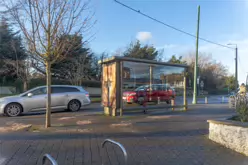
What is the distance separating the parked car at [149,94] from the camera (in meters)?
12.7

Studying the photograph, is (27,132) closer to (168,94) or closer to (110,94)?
(110,94)

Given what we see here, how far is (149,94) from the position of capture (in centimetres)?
1351

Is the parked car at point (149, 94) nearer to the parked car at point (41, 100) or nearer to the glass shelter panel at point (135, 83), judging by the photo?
the glass shelter panel at point (135, 83)

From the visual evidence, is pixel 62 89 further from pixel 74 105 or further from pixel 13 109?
pixel 13 109

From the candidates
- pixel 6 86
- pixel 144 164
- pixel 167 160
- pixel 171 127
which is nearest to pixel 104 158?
pixel 144 164

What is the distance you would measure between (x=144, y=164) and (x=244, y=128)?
8.93ft

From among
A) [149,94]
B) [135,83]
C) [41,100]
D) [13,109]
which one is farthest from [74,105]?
[149,94]

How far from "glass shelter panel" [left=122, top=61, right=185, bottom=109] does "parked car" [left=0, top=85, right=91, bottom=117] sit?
290 cm

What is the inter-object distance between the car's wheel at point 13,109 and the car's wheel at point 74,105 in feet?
8.81

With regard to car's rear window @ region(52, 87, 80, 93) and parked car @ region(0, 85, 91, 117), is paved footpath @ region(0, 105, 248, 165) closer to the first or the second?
parked car @ region(0, 85, 91, 117)

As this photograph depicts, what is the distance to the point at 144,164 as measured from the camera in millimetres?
4691

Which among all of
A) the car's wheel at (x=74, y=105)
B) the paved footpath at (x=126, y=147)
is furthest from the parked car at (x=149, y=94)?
the paved footpath at (x=126, y=147)

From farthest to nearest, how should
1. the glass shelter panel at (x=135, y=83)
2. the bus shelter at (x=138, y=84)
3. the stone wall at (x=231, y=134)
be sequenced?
the glass shelter panel at (x=135, y=83)
the bus shelter at (x=138, y=84)
the stone wall at (x=231, y=134)

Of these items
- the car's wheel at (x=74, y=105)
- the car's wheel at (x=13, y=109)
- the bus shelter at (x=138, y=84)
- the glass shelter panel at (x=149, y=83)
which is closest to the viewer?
the bus shelter at (x=138, y=84)
